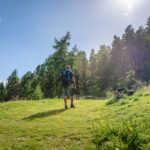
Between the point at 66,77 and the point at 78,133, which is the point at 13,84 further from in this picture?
the point at 78,133

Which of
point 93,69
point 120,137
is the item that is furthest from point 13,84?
point 120,137

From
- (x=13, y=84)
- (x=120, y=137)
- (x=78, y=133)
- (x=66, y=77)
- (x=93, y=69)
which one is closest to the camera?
(x=120, y=137)

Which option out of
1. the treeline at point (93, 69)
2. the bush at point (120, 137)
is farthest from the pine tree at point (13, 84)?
the bush at point (120, 137)

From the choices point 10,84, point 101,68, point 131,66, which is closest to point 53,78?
point 10,84

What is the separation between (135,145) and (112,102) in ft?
40.5

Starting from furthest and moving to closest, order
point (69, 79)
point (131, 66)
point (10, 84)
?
point (131, 66) → point (10, 84) → point (69, 79)

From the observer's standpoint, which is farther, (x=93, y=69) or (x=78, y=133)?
(x=93, y=69)

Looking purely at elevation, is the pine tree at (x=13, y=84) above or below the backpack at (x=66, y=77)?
above

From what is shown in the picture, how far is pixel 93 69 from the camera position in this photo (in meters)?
130

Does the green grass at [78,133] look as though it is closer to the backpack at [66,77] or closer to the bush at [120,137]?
the bush at [120,137]

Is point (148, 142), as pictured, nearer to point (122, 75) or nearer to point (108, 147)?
point (108, 147)

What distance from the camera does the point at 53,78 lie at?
92688mm

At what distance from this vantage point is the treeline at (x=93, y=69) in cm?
8988

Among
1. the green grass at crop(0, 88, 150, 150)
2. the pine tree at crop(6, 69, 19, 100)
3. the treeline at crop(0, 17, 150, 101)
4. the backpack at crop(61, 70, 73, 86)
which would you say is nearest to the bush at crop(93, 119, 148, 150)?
the green grass at crop(0, 88, 150, 150)
